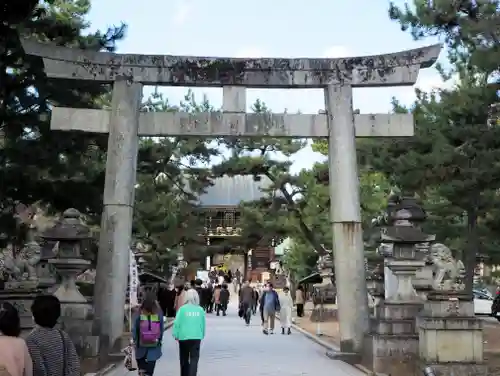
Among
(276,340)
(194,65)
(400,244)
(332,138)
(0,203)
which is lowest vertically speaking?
(276,340)

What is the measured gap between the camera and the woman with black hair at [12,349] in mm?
4695

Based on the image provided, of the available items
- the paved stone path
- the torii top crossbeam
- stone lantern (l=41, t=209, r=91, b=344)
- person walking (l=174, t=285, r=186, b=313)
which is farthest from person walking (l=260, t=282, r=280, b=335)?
stone lantern (l=41, t=209, r=91, b=344)

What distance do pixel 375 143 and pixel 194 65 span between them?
8.60 m

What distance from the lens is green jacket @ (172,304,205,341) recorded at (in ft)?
31.7

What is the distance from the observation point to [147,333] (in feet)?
29.6

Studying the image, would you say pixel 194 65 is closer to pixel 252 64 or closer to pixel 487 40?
pixel 252 64

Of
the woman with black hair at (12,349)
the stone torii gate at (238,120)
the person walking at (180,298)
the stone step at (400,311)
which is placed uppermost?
the stone torii gate at (238,120)

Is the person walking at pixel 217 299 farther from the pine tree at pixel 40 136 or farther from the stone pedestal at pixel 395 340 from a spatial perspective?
the stone pedestal at pixel 395 340

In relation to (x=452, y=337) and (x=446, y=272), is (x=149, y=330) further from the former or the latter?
(x=446, y=272)

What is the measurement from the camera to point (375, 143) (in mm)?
21312

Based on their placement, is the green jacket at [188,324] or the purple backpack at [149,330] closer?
the purple backpack at [149,330]

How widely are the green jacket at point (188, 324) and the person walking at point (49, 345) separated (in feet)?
14.3

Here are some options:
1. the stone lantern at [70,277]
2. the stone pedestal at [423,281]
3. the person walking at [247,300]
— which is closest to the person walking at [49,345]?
the stone lantern at [70,277]

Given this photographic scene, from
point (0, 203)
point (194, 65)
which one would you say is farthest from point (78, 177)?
point (194, 65)
